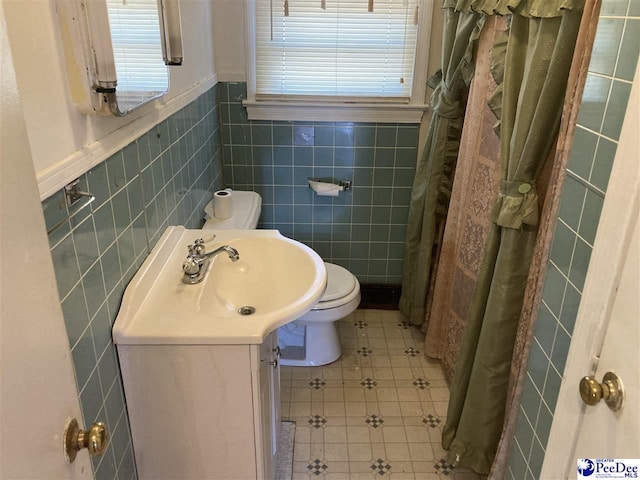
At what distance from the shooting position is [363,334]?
2799mm

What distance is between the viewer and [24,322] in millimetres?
630

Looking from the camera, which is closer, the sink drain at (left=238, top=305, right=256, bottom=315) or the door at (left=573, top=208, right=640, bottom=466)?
the door at (left=573, top=208, right=640, bottom=466)

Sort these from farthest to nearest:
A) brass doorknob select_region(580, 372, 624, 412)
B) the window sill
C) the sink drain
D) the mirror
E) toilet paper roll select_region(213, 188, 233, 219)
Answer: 1. the window sill
2. toilet paper roll select_region(213, 188, 233, 219)
3. the sink drain
4. the mirror
5. brass doorknob select_region(580, 372, 624, 412)

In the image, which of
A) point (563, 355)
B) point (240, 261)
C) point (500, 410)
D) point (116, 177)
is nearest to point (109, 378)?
point (116, 177)

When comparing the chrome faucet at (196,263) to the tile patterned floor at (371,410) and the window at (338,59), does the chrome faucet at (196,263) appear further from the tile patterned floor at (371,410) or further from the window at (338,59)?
the window at (338,59)

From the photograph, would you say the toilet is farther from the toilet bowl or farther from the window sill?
the window sill

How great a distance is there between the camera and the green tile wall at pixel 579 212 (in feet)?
3.13

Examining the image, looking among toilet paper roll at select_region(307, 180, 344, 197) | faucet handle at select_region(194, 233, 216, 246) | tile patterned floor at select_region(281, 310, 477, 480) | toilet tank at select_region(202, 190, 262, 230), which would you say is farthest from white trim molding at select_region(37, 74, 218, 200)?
tile patterned floor at select_region(281, 310, 477, 480)

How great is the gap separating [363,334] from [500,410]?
1123 millimetres

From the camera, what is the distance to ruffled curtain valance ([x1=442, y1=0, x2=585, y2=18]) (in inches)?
50.8

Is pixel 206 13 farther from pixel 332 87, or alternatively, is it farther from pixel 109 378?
pixel 109 378

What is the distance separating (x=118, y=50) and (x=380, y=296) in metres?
2.18

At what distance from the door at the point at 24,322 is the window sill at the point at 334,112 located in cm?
205

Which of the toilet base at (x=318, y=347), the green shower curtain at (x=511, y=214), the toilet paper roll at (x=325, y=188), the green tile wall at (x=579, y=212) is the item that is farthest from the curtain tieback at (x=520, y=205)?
the toilet paper roll at (x=325, y=188)
